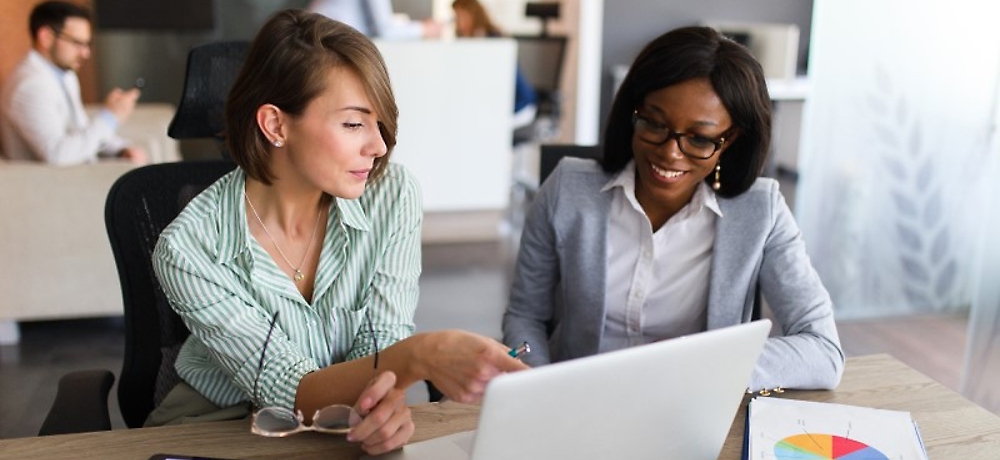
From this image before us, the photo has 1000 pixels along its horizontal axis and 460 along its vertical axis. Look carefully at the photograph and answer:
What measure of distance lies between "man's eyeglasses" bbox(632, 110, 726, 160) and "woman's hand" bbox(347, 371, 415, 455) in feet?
2.07

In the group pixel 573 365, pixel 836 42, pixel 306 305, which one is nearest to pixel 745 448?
pixel 573 365

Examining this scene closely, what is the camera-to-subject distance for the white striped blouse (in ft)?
4.17

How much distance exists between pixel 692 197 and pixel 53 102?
8.80 feet

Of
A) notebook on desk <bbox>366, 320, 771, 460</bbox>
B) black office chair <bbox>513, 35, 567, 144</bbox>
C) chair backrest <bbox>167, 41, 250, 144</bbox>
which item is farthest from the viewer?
black office chair <bbox>513, 35, 567, 144</bbox>

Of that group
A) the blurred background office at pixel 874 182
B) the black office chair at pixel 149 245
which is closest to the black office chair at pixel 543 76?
the blurred background office at pixel 874 182

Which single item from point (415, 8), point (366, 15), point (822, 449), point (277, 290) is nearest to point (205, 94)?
point (277, 290)

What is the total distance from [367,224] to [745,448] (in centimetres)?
66

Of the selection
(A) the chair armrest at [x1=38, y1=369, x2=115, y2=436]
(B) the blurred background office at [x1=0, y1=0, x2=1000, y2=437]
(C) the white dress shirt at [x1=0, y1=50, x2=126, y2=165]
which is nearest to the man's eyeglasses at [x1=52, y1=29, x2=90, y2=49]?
(C) the white dress shirt at [x1=0, y1=50, x2=126, y2=165]

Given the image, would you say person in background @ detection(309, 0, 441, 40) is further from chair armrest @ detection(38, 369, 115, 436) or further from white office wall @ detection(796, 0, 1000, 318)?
chair armrest @ detection(38, 369, 115, 436)

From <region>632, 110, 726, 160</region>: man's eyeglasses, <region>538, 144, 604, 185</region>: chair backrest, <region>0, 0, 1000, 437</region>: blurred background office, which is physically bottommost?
<region>0, 0, 1000, 437</region>: blurred background office

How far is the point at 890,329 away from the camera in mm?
3457

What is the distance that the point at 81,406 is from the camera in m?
1.37

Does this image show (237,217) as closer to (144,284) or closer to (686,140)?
(144,284)

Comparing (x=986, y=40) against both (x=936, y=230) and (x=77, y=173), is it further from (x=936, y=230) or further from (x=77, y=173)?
(x=77, y=173)
